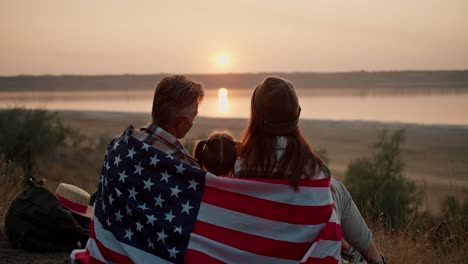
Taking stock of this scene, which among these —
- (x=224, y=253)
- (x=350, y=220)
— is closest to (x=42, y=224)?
(x=224, y=253)

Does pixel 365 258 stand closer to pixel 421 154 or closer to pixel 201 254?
pixel 201 254

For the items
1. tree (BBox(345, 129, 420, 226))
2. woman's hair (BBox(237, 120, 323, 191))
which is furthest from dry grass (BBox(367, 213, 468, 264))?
tree (BBox(345, 129, 420, 226))

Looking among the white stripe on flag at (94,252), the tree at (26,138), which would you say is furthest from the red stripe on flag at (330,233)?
the tree at (26,138)

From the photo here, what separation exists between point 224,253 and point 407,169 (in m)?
15.9

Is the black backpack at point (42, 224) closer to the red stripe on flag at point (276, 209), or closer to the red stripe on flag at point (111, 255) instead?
the red stripe on flag at point (111, 255)

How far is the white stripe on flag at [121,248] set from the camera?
353 centimetres

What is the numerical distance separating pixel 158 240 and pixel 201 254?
0.86 feet

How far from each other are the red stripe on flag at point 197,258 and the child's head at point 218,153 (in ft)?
1.59

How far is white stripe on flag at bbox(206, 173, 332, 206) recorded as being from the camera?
131 inches

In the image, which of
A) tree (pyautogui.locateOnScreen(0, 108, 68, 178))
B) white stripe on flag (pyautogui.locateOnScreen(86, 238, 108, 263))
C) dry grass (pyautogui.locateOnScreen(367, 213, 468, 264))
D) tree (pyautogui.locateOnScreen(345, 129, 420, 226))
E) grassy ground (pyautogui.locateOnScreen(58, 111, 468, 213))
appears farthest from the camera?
grassy ground (pyautogui.locateOnScreen(58, 111, 468, 213))

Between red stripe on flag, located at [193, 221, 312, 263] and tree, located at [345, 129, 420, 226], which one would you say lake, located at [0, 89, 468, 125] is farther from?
red stripe on flag, located at [193, 221, 312, 263]

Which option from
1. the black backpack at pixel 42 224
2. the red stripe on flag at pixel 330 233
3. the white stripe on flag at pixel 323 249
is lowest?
the black backpack at pixel 42 224

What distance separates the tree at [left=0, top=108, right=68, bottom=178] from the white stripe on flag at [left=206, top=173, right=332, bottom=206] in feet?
37.5

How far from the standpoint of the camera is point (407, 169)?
18453 millimetres
